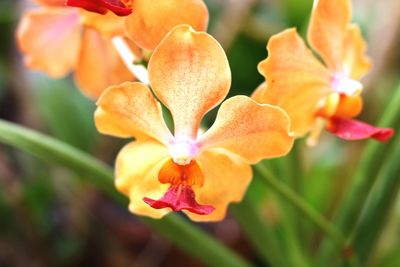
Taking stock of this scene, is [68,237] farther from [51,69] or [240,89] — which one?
[51,69]

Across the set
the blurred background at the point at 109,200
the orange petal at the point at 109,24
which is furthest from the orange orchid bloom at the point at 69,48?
the blurred background at the point at 109,200

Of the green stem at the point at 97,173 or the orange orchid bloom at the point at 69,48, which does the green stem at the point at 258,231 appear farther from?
the orange orchid bloom at the point at 69,48

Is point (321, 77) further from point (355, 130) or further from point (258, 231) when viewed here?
point (258, 231)

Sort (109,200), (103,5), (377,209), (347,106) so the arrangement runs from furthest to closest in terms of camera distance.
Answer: (109,200) → (377,209) → (347,106) → (103,5)

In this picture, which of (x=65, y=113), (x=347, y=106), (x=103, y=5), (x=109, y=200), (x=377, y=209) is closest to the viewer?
(x=103, y=5)

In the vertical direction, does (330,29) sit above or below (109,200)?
above

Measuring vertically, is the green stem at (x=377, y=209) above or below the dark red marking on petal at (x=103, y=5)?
below

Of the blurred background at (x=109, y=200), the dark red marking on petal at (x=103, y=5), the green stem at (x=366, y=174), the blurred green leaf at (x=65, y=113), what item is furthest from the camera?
the blurred green leaf at (x=65, y=113)

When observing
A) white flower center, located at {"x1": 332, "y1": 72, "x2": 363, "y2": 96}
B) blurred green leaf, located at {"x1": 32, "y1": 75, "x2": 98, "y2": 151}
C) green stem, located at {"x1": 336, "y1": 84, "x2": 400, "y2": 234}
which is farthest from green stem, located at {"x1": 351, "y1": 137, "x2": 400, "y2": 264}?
blurred green leaf, located at {"x1": 32, "y1": 75, "x2": 98, "y2": 151}

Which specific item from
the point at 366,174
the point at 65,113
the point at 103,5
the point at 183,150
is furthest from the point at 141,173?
the point at 65,113
